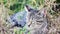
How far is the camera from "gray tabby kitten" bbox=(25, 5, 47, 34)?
1594mm

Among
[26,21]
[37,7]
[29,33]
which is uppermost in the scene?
[37,7]

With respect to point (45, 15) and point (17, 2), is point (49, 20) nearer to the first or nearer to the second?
point (45, 15)

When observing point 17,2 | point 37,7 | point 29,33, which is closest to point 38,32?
point 29,33

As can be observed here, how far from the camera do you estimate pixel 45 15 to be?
159 cm

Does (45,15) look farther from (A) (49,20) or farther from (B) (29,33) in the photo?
(B) (29,33)

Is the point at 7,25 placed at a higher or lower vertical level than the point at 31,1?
lower

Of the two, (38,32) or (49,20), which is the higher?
(49,20)

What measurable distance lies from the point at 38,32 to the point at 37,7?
0.22m

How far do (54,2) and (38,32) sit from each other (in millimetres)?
293

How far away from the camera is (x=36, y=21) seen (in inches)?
63.0

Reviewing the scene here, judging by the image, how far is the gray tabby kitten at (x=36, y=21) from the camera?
1.59m

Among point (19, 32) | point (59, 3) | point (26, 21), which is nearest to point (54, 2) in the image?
point (59, 3)

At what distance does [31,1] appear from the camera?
5.28ft

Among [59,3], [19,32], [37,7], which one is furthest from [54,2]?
[19,32]
